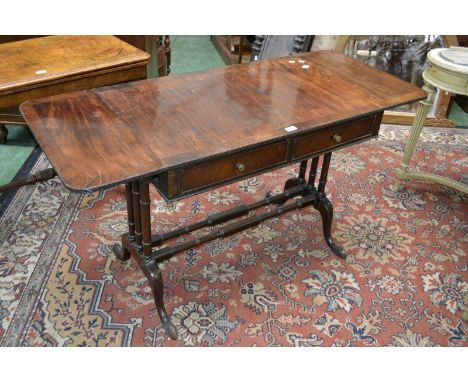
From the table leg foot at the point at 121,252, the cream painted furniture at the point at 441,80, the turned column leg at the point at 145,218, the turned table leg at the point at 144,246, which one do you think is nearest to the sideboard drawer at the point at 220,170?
the turned column leg at the point at 145,218

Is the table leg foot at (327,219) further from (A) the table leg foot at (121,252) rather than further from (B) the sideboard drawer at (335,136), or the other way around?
(A) the table leg foot at (121,252)

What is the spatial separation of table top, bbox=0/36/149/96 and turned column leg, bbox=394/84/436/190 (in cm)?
171

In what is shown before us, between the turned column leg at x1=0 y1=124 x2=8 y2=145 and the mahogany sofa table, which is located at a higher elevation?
the mahogany sofa table

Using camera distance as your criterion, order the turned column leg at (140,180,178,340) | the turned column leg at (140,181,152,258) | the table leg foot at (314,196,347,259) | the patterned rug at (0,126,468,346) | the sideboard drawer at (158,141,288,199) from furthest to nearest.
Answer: the table leg foot at (314,196,347,259) → the patterned rug at (0,126,468,346) → the turned column leg at (140,180,178,340) → the turned column leg at (140,181,152,258) → the sideboard drawer at (158,141,288,199)

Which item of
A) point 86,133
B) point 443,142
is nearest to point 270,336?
point 86,133

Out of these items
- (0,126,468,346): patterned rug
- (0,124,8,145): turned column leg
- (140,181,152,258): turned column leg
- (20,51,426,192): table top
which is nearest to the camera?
(20,51,426,192): table top

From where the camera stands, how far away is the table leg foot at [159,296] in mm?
2053

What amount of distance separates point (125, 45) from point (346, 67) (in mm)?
1339

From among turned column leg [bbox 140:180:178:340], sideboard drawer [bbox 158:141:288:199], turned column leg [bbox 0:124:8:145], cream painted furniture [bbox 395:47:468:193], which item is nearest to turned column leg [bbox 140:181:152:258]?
turned column leg [bbox 140:180:178:340]

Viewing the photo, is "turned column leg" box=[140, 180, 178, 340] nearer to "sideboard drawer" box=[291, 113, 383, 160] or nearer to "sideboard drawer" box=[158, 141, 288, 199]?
"sideboard drawer" box=[158, 141, 288, 199]

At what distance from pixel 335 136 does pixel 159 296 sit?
41.3 inches

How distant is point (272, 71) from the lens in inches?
91.2

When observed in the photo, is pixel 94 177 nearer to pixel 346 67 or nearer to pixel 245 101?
pixel 245 101

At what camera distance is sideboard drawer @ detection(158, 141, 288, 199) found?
166 centimetres
